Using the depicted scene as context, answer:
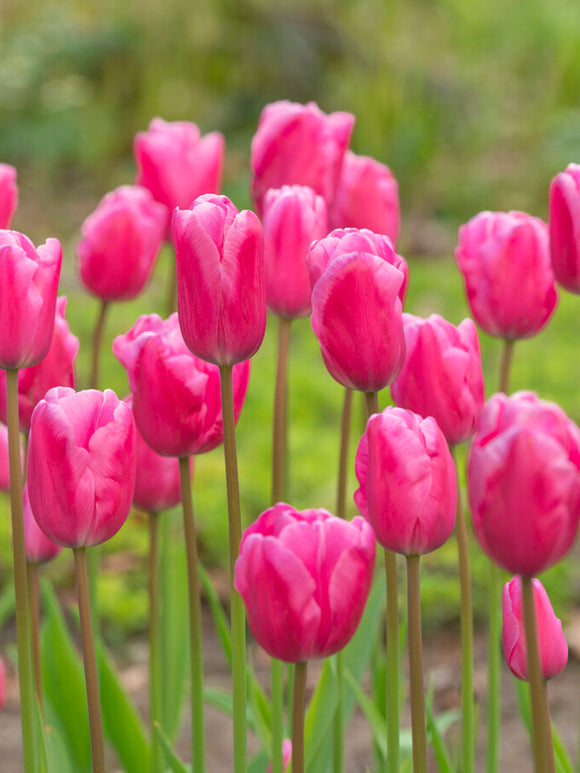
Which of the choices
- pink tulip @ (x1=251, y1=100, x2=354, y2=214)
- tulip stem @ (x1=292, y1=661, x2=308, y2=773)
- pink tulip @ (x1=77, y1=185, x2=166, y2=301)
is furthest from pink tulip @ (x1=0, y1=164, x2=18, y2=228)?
tulip stem @ (x1=292, y1=661, x2=308, y2=773)

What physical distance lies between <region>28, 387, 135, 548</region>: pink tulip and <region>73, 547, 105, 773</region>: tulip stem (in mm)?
17

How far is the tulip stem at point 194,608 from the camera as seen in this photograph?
89cm

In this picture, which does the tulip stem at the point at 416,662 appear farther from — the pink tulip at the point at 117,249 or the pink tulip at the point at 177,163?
the pink tulip at the point at 177,163

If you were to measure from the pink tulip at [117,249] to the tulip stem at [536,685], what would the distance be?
72 centimetres

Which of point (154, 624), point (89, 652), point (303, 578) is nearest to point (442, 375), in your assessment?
point (303, 578)

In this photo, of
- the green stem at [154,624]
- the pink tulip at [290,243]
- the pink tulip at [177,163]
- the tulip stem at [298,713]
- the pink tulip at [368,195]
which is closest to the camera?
the tulip stem at [298,713]

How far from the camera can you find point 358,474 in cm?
76

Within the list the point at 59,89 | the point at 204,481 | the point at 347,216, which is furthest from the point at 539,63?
the point at 347,216

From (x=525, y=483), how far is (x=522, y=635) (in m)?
0.20

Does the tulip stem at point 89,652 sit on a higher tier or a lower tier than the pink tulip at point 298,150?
lower

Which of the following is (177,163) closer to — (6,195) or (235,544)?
(6,195)

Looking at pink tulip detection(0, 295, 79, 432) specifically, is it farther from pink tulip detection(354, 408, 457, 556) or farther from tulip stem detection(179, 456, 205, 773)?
Result: pink tulip detection(354, 408, 457, 556)

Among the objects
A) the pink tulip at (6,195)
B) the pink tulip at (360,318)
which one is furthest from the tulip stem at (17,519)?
the pink tulip at (6,195)

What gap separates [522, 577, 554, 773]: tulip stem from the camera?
648mm
